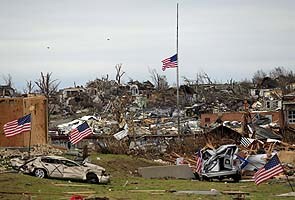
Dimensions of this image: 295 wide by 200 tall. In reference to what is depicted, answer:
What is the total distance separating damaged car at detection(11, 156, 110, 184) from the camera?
97.9 feet

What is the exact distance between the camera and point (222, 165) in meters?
35.4

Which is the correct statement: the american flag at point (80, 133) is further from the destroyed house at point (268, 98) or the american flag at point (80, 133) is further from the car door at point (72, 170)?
the destroyed house at point (268, 98)

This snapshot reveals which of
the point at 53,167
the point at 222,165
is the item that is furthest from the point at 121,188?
the point at 222,165

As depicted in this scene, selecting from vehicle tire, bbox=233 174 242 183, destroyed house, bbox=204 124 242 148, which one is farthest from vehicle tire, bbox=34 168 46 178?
destroyed house, bbox=204 124 242 148

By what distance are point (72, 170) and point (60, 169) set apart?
2.00 feet

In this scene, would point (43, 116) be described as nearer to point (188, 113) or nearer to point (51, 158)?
point (51, 158)

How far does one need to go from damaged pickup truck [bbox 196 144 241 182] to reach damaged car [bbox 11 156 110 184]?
24.1 ft

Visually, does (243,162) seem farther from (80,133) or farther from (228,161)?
(80,133)

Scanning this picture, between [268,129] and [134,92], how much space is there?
50.1 m

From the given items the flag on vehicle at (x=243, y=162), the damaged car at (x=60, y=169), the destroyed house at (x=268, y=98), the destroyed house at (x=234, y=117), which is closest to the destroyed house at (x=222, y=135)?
the flag on vehicle at (x=243, y=162)

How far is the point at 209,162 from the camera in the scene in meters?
35.7

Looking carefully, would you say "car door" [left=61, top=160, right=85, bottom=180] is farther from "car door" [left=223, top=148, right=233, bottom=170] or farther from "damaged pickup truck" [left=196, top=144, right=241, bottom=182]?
"car door" [left=223, top=148, right=233, bottom=170]

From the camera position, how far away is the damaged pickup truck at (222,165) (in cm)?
3512

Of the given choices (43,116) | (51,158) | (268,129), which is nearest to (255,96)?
(268,129)
